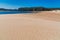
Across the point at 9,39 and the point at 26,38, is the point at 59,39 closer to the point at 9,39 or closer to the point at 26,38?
the point at 26,38

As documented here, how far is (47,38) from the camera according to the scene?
10.4 ft

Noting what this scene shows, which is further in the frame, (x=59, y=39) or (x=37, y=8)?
(x=37, y=8)

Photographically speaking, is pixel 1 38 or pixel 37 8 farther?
pixel 37 8

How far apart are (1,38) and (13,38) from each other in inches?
15.4

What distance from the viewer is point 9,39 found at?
3.08m

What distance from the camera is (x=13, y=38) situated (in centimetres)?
317

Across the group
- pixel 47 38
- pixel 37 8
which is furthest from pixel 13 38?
pixel 37 8

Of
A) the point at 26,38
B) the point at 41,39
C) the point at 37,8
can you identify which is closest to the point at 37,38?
the point at 41,39

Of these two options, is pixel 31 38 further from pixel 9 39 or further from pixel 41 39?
pixel 9 39

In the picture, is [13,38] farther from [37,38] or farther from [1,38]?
[37,38]

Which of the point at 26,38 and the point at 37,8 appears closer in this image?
the point at 26,38

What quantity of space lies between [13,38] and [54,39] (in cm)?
132

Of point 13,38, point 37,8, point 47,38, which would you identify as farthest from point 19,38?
point 37,8

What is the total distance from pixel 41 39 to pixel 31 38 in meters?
0.33
